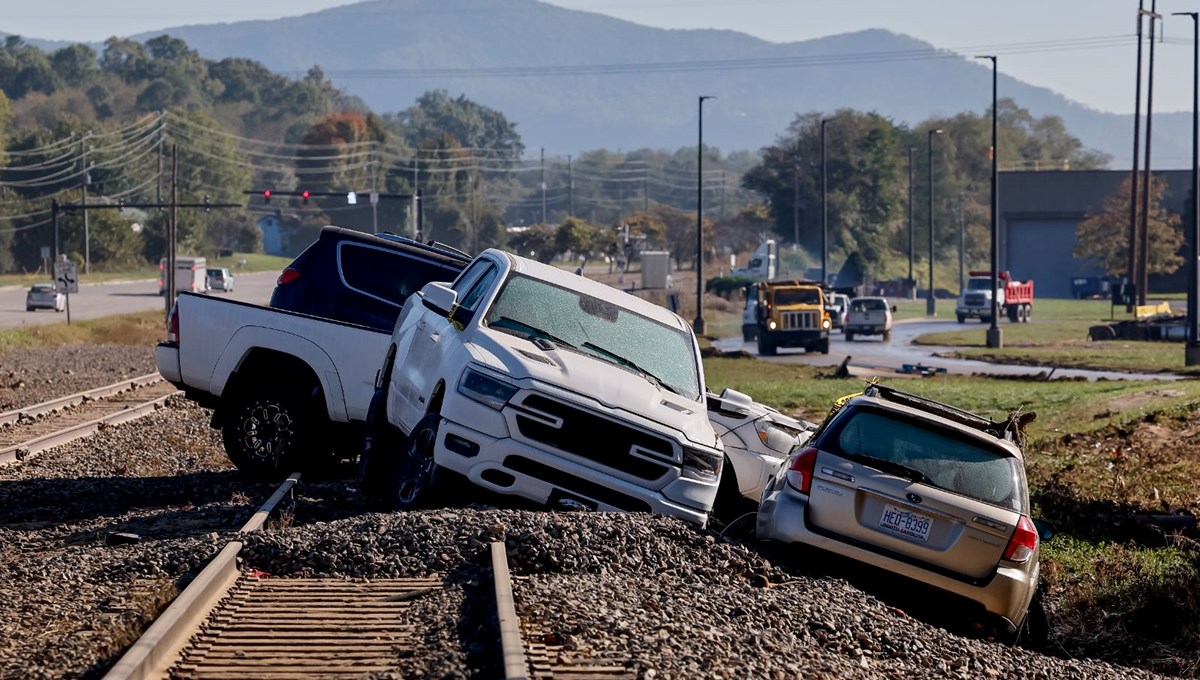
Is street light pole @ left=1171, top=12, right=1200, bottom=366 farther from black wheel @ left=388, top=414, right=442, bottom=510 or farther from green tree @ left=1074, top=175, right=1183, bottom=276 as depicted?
green tree @ left=1074, top=175, right=1183, bottom=276

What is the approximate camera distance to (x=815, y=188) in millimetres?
129625

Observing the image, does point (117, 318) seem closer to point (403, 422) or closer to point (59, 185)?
point (403, 422)

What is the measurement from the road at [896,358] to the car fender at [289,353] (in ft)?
93.2

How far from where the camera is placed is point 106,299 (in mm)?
86000

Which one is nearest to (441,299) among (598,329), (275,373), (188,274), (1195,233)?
(598,329)

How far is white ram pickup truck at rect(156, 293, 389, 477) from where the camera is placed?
15.0 metres

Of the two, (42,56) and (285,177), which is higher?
(42,56)

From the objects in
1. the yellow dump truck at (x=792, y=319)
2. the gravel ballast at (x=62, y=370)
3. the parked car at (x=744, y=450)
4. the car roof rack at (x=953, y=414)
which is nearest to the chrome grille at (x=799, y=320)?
the yellow dump truck at (x=792, y=319)

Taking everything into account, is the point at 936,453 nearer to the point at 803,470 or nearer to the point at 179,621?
the point at 803,470

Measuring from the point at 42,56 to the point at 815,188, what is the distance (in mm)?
106824

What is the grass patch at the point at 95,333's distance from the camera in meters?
51.2

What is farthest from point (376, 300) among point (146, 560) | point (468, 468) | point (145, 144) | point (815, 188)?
point (145, 144)

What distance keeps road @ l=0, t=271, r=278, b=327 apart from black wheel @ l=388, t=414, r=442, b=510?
147 ft

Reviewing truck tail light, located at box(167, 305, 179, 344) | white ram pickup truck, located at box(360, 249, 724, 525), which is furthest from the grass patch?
white ram pickup truck, located at box(360, 249, 724, 525)
